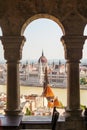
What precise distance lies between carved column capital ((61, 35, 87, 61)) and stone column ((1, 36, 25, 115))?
99 centimetres

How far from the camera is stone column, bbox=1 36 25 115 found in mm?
7434

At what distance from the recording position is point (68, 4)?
7.54 meters

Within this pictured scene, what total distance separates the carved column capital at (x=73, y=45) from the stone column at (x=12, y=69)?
993mm

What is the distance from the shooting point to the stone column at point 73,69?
7.44 m

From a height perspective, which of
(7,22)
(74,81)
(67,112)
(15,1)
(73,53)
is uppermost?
(15,1)

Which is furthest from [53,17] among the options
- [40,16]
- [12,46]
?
[12,46]

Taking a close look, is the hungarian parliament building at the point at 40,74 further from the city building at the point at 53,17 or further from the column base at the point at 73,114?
the column base at the point at 73,114

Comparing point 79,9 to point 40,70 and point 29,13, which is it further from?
point 40,70

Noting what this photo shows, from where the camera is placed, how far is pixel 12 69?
7559 millimetres

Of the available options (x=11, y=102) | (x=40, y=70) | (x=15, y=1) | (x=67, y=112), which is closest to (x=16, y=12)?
(x=15, y=1)

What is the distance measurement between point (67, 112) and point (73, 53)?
1344 mm

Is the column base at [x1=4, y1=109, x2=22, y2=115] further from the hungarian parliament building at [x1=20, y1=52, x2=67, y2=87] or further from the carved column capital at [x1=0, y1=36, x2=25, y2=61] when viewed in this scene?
the hungarian parliament building at [x1=20, y1=52, x2=67, y2=87]

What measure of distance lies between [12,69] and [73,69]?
4.57ft

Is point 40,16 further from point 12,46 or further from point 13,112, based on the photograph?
point 13,112
